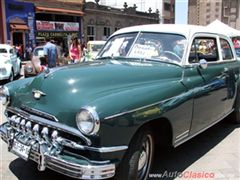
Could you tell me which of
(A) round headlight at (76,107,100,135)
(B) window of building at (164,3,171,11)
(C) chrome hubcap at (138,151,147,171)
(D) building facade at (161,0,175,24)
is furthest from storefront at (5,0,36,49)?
(B) window of building at (164,3,171,11)

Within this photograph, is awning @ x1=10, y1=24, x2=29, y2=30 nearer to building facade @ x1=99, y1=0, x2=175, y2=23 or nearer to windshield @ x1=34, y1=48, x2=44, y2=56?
windshield @ x1=34, y1=48, x2=44, y2=56

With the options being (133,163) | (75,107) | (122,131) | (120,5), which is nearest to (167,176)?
(133,163)

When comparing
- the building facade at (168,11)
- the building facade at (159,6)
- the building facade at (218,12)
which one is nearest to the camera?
the building facade at (159,6)

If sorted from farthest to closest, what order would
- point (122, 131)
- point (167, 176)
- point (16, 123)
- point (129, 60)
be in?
point (129, 60)
point (167, 176)
point (16, 123)
point (122, 131)

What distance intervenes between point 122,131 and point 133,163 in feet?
1.30

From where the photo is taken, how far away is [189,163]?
4.68m

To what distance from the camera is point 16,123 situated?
380cm

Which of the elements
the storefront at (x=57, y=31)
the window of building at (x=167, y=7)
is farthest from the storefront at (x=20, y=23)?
the window of building at (x=167, y=7)

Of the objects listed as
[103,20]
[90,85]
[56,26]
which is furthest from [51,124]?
[103,20]

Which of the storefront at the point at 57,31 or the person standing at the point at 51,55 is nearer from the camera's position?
the person standing at the point at 51,55

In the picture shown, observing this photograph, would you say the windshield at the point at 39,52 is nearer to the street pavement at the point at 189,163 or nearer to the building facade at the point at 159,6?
the street pavement at the point at 189,163

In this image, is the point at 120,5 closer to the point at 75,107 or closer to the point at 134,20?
the point at 134,20

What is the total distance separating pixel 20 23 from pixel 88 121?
28.3m

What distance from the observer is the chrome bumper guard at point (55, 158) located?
310 cm
